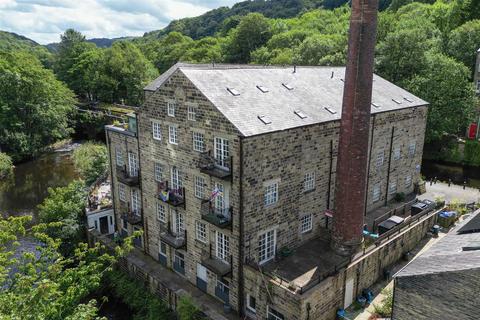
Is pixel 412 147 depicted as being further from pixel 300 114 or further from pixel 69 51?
pixel 69 51

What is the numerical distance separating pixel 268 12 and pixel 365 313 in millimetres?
182041

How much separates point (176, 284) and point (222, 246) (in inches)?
189

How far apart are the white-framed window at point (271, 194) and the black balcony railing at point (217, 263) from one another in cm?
347

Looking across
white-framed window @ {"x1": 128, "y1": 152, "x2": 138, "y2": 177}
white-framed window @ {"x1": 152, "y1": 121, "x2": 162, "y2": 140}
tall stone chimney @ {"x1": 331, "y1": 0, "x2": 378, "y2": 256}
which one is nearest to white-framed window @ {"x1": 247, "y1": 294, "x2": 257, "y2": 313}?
tall stone chimney @ {"x1": 331, "y1": 0, "x2": 378, "y2": 256}

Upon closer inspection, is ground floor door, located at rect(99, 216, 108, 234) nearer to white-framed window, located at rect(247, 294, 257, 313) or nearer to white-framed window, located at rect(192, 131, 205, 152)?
white-framed window, located at rect(192, 131, 205, 152)

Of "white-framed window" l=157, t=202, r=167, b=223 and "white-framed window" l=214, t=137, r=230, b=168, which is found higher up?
"white-framed window" l=214, t=137, r=230, b=168

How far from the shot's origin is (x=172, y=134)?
75.1 ft

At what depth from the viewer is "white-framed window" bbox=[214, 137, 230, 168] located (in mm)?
19891

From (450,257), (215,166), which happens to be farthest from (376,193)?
(450,257)

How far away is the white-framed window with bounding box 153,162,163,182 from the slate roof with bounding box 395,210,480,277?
14.8 m

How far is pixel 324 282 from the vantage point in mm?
19391

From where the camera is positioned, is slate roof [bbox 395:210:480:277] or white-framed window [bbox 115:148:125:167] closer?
slate roof [bbox 395:210:480:277]

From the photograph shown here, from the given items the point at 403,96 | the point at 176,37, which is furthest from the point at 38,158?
the point at 176,37

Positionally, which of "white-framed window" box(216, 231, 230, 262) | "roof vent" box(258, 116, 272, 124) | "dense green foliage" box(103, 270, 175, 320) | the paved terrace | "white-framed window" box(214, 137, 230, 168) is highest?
"roof vent" box(258, 116, 272, 124)
